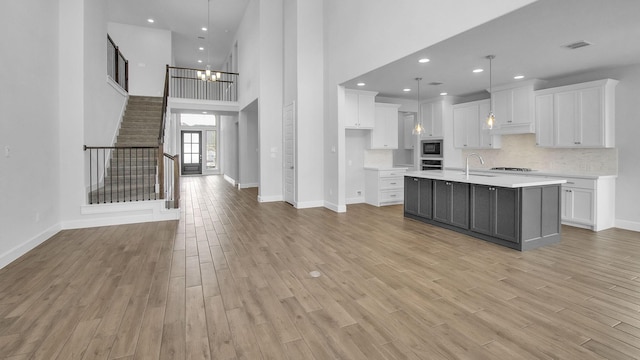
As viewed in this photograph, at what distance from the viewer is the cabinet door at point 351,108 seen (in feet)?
23.4

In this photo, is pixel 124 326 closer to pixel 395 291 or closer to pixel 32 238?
pixel 395 291

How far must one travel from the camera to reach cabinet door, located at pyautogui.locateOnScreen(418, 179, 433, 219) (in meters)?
5.52

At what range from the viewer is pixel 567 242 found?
4449 millimetres

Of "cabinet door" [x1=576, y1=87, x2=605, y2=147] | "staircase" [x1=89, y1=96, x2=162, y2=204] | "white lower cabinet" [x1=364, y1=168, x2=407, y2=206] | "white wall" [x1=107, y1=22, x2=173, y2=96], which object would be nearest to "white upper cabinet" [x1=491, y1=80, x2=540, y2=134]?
"cabinet door" [x1=576, y1=87, x2=605, y2=147]

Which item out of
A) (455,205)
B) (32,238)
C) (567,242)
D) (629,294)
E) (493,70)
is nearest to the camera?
(629,294)

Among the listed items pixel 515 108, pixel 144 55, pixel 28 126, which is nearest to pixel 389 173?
pixel 515 108

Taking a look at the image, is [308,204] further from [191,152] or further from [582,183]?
[191,152]

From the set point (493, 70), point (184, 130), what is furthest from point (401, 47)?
point (184, 130)

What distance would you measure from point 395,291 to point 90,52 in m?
6.55

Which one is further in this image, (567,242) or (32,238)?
(567,242)

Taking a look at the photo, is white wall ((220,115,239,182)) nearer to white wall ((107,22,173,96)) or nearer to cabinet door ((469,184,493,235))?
white wall ((107,22,173,96))

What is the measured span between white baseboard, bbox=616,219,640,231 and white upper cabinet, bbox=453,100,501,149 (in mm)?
2504

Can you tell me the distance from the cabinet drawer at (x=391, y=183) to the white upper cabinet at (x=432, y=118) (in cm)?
173

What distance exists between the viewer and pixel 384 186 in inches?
292
